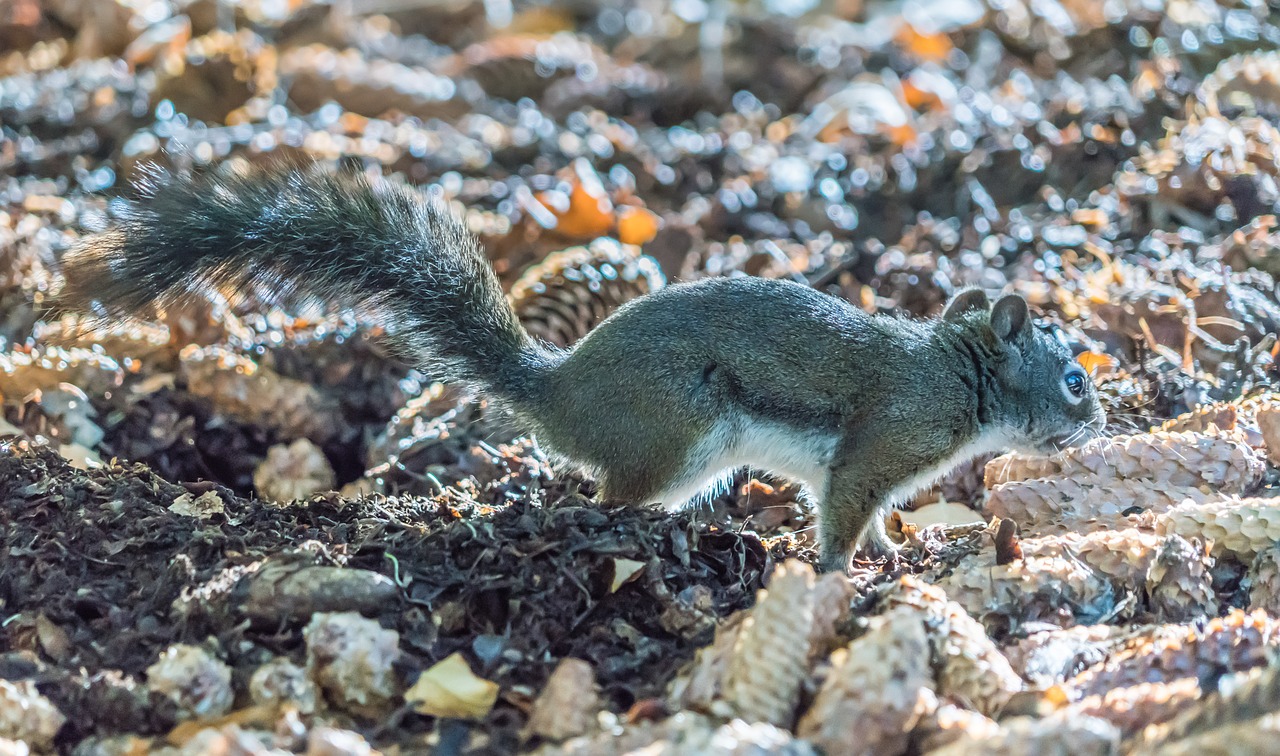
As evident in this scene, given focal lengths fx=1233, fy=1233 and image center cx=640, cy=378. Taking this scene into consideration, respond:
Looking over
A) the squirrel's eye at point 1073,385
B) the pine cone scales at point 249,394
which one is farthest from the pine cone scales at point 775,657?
the pine cone scales at point 249,394

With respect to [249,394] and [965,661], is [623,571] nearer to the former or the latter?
[965,661]

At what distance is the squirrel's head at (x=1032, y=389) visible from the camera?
11.0ft

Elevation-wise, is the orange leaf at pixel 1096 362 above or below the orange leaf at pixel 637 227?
below

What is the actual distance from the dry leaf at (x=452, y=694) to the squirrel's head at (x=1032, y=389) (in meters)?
1.77

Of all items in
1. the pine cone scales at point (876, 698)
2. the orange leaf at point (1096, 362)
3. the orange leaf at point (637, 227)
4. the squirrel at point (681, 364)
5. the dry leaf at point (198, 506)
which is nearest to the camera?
the pine cone scales at point (876, 698)

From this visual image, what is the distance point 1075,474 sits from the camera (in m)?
3.06

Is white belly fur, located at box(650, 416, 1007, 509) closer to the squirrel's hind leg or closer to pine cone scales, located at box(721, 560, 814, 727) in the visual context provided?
the squirrel's hind leg

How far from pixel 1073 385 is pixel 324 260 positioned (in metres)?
2.02

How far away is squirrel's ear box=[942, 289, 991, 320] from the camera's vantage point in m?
3.55

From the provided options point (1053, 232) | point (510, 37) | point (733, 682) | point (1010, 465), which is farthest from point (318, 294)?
point (510, 37)

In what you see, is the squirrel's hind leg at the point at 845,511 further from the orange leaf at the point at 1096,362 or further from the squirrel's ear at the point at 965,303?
the orange leaf at the point at 1096,362

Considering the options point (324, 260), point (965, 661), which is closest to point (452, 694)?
point (965, 661)

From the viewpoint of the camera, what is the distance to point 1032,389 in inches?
133

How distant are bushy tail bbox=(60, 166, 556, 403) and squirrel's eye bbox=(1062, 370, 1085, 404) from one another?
4.64 feet
